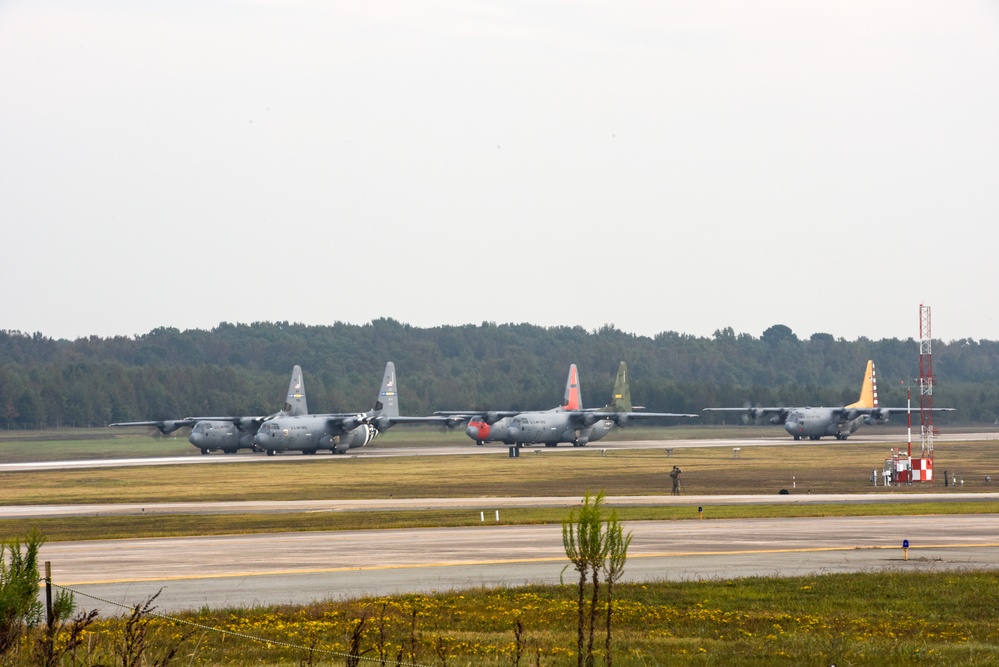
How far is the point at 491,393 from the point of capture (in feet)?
467

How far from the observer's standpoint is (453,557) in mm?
27234

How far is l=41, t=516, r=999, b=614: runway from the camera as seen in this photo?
22719 mm

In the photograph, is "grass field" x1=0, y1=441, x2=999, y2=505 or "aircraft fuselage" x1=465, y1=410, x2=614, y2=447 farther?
"aircraft fuselage" x1=465, y1=410, x2=614, y2=447

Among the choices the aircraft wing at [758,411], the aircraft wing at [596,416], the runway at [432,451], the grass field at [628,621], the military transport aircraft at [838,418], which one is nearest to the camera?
the grass field at [628,621]

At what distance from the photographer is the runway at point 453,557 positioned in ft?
74.5

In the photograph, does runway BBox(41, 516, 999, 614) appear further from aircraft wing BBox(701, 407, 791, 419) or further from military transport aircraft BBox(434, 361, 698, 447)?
aircraft wing BBox(701, 407, 791, 419)

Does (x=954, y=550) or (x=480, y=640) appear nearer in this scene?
(x=480, y=640)

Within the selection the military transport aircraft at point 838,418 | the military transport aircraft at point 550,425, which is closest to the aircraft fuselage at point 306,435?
the military transport aircraft at point 550,425

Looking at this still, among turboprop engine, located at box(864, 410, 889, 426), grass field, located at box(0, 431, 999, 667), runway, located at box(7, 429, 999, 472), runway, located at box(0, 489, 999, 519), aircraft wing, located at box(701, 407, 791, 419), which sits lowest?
runway, located at box(7, 429, 999, 472)

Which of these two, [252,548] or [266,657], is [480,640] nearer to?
[266,657]

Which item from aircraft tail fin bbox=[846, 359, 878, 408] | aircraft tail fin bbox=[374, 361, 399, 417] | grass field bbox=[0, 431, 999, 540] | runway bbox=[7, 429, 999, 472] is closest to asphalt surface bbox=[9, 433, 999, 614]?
grass field bbox=[0, 431, 999, 540]

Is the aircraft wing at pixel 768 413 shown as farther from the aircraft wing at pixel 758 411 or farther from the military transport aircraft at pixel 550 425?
the military transport aircraft at pixel 550 425

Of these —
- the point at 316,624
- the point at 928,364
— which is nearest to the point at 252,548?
the point at 316,624

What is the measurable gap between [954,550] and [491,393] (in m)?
116
